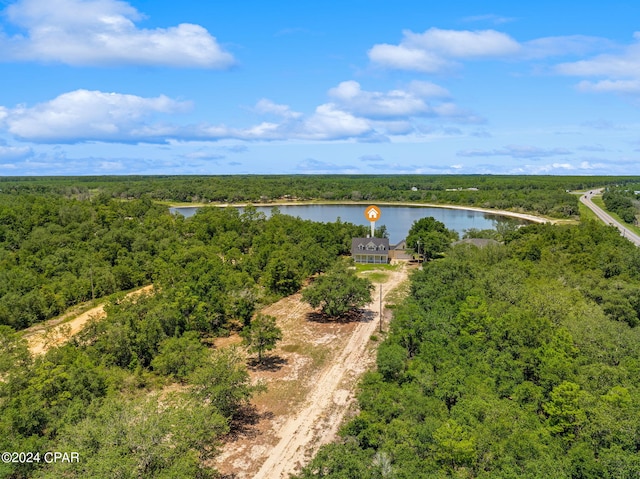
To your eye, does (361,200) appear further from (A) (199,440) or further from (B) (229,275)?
(A) (199,440)

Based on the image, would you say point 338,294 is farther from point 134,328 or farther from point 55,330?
point 55,330

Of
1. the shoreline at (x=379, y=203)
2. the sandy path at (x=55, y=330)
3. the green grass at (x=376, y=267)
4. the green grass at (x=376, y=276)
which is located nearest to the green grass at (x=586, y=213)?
the shoreline at (x=379, y=203)

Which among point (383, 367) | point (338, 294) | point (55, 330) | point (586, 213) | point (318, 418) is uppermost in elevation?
point (586, 213)

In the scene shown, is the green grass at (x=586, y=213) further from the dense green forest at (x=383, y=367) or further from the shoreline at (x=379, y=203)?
the dense green forest at (x=383, y=367)

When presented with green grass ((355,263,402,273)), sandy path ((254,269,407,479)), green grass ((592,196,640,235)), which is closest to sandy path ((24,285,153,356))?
sandy path ((254,269,407,479))

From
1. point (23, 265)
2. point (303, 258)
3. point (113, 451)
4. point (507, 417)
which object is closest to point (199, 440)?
point (113, 451)

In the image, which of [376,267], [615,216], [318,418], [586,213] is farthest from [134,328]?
[615,216]
